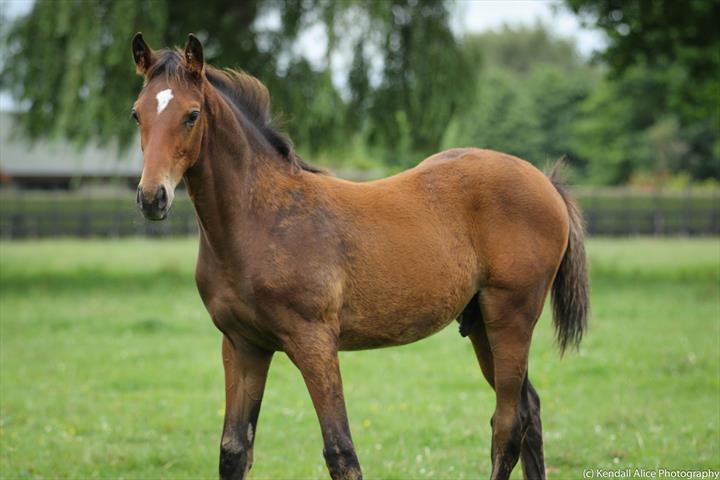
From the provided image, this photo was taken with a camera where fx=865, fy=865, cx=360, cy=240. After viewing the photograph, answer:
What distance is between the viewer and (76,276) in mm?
19016

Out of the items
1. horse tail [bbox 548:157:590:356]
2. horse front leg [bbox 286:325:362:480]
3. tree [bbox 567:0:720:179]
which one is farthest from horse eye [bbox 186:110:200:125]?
tree [bbox 567:0:720:179]

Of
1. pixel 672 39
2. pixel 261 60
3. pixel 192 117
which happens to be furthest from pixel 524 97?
pixel 192 117

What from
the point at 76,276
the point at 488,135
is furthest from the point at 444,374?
the point at 488,135

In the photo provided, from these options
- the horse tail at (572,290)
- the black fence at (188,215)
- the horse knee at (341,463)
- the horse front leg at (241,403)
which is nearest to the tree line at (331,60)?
the horse tail at (572,290)

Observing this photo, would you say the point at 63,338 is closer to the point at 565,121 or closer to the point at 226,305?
the point at 226,305

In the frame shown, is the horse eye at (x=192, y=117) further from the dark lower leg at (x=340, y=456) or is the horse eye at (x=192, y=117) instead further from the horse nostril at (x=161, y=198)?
the dark lower leg at (x=340, y=456)

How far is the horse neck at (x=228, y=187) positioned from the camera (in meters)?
4.32

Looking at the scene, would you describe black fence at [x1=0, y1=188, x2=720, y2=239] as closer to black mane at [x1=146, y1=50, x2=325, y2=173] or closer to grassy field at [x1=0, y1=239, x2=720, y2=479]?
grassy field at [x1=0, y1=239, x2=720, y2=479]

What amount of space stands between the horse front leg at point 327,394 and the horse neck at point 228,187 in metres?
0.54

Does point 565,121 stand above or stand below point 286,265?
below

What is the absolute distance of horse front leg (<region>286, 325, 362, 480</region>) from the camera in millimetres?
4199

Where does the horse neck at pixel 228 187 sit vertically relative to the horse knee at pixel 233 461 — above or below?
above

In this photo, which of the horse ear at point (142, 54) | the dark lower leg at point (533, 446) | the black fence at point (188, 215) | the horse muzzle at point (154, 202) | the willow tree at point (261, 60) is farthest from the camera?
the black fence at point (188, 215)

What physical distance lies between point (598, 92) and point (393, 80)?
33.9 meters
